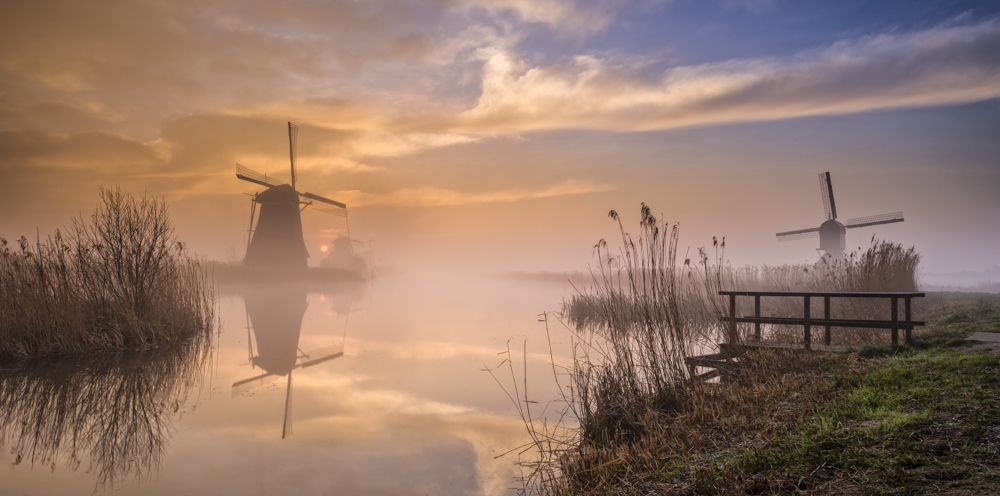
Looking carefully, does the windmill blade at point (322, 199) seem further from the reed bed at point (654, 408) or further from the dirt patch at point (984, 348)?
the dirt patch at point (984, 348)

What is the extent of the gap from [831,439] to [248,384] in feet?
25.7

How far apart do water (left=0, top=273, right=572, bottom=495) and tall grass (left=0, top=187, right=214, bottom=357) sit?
93 centimetres

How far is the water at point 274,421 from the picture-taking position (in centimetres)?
473

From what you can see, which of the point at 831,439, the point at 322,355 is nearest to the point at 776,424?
the point at 831,439

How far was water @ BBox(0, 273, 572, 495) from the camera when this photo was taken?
473 cm

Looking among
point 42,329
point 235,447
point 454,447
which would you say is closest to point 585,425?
point 454,447

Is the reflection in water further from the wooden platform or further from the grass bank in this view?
the wooden platform

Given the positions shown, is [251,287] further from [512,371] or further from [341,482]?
[341,482]

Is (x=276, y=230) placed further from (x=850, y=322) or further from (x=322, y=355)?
(x=850, y=322)

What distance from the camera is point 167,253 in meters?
11.6

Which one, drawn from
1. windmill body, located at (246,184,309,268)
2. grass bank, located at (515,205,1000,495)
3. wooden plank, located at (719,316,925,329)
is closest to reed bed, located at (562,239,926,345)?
wooden plank, located at (719,316,925,329)

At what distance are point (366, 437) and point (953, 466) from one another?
4.99 meters

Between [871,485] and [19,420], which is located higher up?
[871,485]

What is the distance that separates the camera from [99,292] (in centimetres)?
1049
